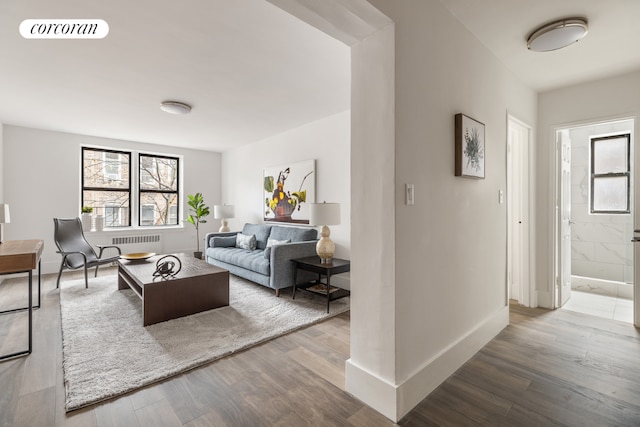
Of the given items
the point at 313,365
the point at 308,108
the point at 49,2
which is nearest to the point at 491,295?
the point at 313,365

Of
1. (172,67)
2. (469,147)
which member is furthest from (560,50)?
(172,67)

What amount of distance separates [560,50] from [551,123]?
3.42 ft

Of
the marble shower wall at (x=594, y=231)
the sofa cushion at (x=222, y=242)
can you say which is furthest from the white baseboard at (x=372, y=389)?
the marble shower wall at (x=594, y=231)

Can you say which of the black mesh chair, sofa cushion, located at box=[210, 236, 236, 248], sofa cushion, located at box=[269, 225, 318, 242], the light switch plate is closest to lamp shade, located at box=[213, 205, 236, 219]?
sofa cushion, located at box=[210, 236, 236, 248]

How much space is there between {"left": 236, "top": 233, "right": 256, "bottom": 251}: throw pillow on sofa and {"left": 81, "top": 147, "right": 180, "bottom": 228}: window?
2.37m

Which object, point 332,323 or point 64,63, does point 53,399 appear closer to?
point 332,323

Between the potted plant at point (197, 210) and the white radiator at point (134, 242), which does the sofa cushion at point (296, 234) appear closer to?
the potted plant at point (197, 210)

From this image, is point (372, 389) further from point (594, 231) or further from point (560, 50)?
point (594, 231)

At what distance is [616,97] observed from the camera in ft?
9.24

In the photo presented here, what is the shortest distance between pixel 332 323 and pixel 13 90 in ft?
14.2

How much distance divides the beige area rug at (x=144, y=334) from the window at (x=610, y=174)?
376cm

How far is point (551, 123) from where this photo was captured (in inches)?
126

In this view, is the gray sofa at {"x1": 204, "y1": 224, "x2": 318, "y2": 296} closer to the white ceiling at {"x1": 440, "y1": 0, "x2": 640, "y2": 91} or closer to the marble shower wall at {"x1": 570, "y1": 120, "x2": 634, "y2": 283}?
the white ceiling at {"x1": 440, "y1": 0, "x2": 640, "y2": 91}

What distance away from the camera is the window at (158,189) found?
240 inches
